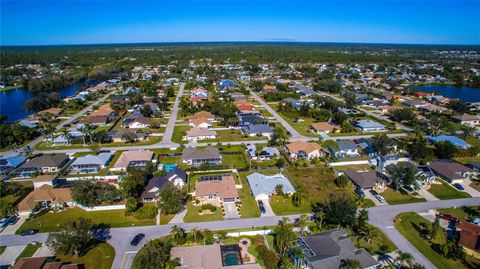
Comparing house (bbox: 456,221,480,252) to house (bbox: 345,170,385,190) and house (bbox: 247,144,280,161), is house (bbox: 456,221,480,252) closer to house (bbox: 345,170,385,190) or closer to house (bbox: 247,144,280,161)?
house (bbox: 345,170,385,190)

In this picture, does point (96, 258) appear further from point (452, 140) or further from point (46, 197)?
point (452, 140)

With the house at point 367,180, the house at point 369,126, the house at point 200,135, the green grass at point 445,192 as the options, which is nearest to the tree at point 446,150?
the green grass at point 445,192

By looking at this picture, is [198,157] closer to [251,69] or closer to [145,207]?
[145,207]

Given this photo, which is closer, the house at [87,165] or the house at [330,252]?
the house at [330,252]

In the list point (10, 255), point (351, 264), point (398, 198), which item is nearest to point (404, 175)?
point (398, 198)

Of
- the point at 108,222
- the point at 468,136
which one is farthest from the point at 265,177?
the point at 468,136

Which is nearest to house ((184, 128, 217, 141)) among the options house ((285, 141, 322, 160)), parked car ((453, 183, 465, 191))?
house ((285, 141, 322, 160))

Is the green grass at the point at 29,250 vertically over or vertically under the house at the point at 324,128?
under

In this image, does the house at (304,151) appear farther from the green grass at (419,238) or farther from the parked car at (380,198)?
the green grass at (419,238)
